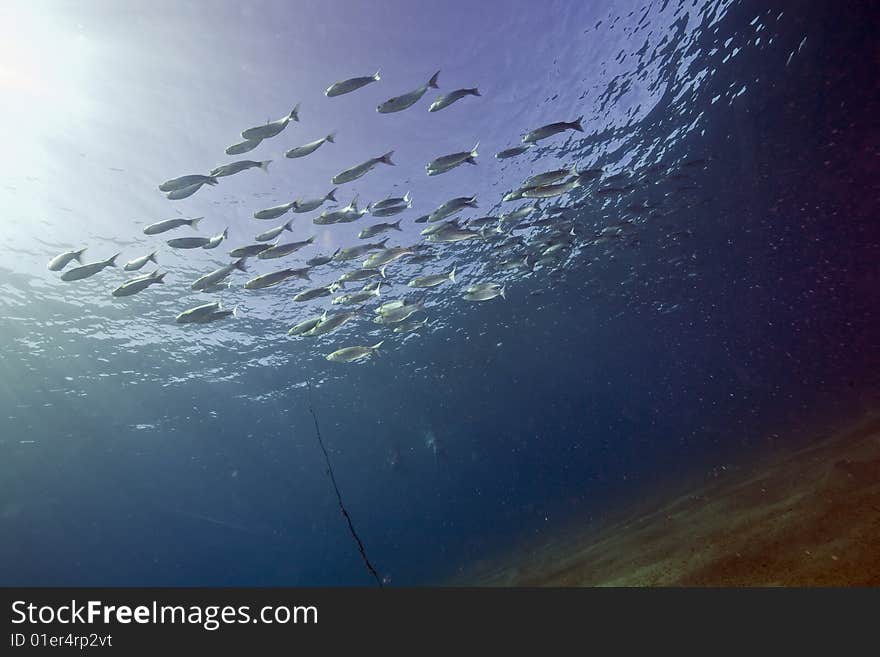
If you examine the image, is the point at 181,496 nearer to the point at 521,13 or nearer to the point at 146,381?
the point at 146,381

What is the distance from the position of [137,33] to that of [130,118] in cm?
270

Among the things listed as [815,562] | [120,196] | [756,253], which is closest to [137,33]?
[120,196]

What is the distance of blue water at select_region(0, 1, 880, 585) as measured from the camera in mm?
10938

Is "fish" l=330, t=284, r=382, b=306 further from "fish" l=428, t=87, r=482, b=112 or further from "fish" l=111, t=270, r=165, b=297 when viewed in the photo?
"fish" l=428, t=87, r=482, b=112

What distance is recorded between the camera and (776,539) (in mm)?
5738

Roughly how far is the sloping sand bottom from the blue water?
9.62 m

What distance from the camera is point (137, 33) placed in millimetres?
9586

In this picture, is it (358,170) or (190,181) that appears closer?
(190,181)

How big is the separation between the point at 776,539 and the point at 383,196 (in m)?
14.7

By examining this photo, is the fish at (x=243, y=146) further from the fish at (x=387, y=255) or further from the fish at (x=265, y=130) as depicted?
the fish at (x=387, y=255)

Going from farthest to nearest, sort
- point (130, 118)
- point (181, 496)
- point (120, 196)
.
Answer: point (181, 496) → point (120, 196) → point (130, 118)

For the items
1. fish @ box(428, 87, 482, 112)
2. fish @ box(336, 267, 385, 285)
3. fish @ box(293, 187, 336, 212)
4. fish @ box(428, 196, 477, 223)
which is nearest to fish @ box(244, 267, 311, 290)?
fish @ box(293, 187, 336, 212)

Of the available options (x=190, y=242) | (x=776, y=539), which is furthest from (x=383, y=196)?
(x=776, y=539)

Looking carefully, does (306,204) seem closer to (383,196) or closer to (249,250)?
(249,250)
